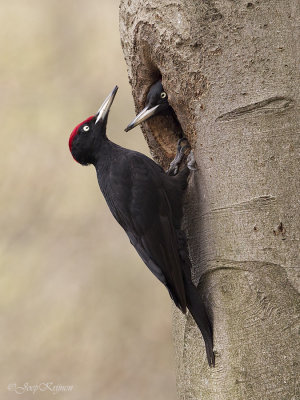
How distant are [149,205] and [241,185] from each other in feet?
1.63

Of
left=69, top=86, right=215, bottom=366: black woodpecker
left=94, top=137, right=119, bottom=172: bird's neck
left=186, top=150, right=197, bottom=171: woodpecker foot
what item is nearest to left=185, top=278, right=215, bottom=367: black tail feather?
left=69, top=86, right=215, bottom=366: black woodpecker

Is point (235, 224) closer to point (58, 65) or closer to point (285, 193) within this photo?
point (285, 193)

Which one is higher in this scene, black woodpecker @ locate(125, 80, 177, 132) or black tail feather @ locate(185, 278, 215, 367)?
black woodpecker @ locate(125, 80, 177, 132)

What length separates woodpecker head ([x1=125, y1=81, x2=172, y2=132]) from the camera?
2666 mm

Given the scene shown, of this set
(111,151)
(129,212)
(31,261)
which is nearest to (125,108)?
(31,261)

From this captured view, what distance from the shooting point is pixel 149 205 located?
2465 millimetres

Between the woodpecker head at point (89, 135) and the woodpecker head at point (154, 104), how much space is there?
6.0 inches

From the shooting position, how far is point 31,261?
13.3ft

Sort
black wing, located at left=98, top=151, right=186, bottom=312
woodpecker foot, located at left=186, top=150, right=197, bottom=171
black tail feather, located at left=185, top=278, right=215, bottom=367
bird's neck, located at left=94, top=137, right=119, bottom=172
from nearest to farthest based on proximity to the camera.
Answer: black tail feather, located at left=185, top=278, right=215, bottom=367 < black wing, located at left=98, top=151, right=186, bottom=312 < woodpecker foot, located at left=186, top=150, right=197, bottom=171 < bird's neck, located at left=94, top=137, right=119, bottom=172

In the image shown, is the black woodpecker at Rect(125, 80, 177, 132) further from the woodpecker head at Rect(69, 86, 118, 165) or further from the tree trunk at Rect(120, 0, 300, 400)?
the tree trunk at Rect(120, 0, 300, 400)

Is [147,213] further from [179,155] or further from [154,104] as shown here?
[154,104]

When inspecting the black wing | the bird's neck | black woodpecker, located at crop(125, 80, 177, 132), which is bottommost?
the black wing

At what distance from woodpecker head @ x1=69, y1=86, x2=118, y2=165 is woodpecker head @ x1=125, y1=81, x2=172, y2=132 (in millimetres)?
153

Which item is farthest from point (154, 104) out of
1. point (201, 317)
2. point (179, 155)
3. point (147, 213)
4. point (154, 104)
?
point (201, 317)
